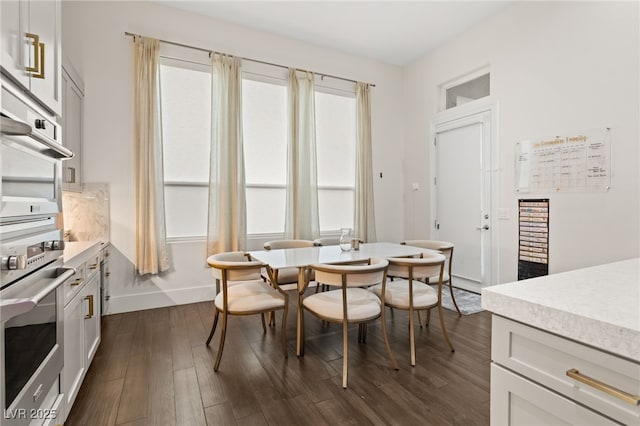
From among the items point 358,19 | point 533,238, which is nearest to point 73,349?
point 533,238

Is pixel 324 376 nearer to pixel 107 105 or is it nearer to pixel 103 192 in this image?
pixel 103 192

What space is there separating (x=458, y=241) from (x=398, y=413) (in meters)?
3.20

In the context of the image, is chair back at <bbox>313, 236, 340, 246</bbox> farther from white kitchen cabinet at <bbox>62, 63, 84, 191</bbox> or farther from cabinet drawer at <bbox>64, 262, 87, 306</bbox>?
white kitchen cabinet at <bbox>62, 63, 84, 191</bbox>

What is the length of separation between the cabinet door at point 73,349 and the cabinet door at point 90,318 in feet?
0.25

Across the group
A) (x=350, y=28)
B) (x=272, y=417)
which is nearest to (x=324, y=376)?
(x=272, y=417)

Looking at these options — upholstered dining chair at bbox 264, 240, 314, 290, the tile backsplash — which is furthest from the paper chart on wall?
the tile backsplash

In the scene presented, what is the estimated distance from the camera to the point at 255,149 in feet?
13.9

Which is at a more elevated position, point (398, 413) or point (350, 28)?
point (350, 28)

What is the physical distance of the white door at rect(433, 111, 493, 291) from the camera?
13.3 feet

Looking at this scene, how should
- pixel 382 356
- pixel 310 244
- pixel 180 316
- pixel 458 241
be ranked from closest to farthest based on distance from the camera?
pixel 382 356, pixel 180 316, pixel 310 244, pixel 458 241

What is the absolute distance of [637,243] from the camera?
2.71m

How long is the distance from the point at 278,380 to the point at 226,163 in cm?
264

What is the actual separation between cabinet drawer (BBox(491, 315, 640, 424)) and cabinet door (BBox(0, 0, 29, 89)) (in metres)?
1.89

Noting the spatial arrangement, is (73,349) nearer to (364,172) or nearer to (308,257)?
(308,257)
